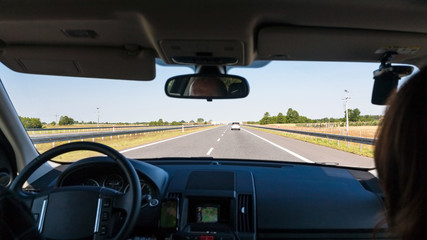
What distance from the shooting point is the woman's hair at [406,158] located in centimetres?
92

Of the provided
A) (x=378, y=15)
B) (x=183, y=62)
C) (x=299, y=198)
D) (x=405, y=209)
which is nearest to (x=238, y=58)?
(x=183, y=62)

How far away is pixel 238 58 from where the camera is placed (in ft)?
10.5

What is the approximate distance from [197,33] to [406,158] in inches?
83.7

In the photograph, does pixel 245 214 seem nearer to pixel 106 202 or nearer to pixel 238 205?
pixel 238 205

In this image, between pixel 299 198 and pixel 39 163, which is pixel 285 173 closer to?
pixel 299 198

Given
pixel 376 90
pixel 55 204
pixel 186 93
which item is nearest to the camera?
pixel 55 204

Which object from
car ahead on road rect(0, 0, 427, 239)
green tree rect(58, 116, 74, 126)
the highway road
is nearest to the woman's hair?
car ahead on road rect(0, 0, 427, 239)

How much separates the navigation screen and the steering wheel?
0.82 m

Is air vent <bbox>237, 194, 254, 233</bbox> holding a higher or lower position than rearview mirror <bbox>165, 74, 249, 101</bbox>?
lower

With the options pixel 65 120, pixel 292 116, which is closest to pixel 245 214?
pixel 292 116

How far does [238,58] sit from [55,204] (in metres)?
2.21

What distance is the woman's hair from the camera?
923 millimetres

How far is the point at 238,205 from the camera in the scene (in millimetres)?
2676

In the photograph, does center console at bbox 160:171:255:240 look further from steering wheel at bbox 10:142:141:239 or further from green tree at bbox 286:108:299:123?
green tree at bbox 286:108:299:123
